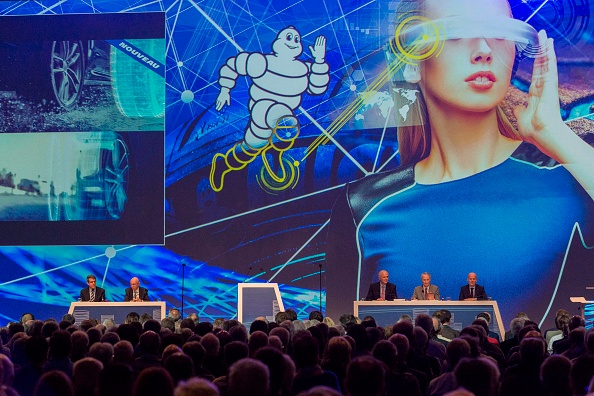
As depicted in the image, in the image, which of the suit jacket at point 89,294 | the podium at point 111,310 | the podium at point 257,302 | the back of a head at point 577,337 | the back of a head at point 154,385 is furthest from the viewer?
the suit jacket at point 89,294

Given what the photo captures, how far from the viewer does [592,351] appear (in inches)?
200

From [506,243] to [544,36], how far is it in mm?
2965

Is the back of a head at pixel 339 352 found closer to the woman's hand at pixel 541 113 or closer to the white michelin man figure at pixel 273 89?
the white michelin man figure at pixel 273 89

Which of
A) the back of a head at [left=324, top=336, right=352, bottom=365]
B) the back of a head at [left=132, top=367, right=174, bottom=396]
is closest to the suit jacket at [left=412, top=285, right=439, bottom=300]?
the back of a head at [left=324, top=336, right=352, bottom=365]

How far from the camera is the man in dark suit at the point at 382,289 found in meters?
10.9

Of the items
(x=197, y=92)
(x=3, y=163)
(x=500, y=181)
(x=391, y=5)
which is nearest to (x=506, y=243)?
(x=500, y=181)

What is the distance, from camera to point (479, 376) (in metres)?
3.60

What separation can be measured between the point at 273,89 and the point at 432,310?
4.28 metres

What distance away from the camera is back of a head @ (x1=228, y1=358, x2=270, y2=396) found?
3.01m

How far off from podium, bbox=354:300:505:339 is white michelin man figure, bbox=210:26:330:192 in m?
3.19

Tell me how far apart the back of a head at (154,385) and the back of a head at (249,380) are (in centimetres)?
23

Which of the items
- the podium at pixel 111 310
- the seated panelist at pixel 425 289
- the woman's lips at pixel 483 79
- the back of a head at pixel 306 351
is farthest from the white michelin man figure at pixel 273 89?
the back of a head at pixel 306 351

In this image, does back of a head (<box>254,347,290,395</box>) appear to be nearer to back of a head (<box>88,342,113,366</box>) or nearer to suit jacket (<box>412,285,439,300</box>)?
back of a head (<box>88,342,113,366</box>)

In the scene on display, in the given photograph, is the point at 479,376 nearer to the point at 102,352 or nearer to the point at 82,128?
the point at 102,352
